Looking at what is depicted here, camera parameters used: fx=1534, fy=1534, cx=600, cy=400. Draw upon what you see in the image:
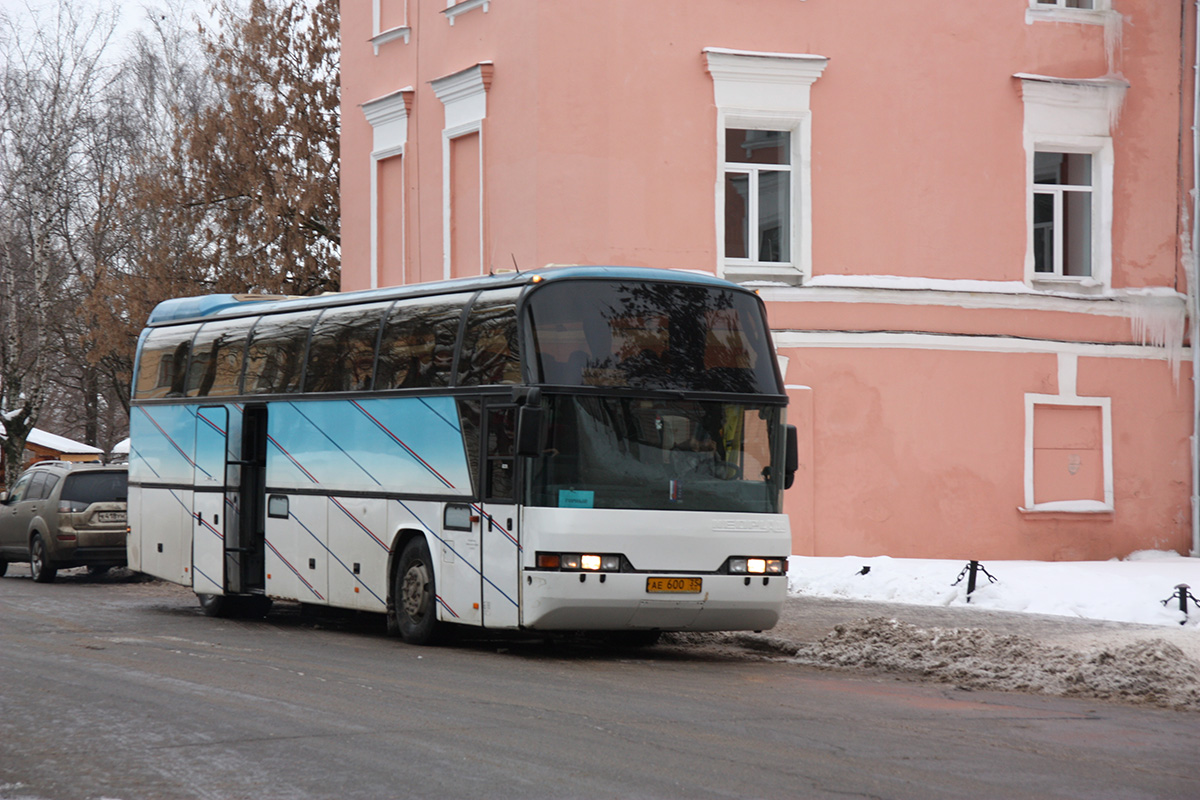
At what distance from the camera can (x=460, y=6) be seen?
24.0 m

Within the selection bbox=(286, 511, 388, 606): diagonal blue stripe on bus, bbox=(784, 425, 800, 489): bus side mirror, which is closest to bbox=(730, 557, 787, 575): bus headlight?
bbox=(784, 425, 800, 489): bus side mirror

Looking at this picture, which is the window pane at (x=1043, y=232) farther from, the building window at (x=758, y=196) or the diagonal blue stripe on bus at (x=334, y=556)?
the diagonal blue stripe on bus at (x=334, y=556)

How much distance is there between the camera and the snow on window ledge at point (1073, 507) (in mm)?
23344

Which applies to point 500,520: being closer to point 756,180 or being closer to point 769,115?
point 756,180

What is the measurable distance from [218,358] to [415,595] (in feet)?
17.4

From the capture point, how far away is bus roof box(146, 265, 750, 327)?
13.2 meters

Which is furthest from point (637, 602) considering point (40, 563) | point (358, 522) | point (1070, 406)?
point (40, 563)

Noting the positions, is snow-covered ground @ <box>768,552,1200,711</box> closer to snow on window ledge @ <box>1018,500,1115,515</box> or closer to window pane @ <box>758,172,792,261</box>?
snow on window ledge @ <box>1018,500,1115,515</box>

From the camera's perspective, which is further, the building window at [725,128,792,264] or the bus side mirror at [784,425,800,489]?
the building window at [725,128,792,264]

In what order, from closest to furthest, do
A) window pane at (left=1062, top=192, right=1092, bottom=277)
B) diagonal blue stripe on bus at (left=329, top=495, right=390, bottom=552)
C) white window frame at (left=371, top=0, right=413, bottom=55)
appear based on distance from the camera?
diagonal blue stripe on bus at (left=329, top=495, right=390, bottom=552), window pane at (left=1062, top=192, right=1092, bottom=277), white window frame at (left=371, top=0, right=413, bottom=55)

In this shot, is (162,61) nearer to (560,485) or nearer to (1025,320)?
(1025,320)

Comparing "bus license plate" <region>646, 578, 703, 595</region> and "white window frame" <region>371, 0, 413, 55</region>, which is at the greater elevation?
"white window frame" <region>371, 0, 413, 55</region>

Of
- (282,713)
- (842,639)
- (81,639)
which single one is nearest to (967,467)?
(842,639)

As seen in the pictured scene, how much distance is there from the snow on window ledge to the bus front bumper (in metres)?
11.4
